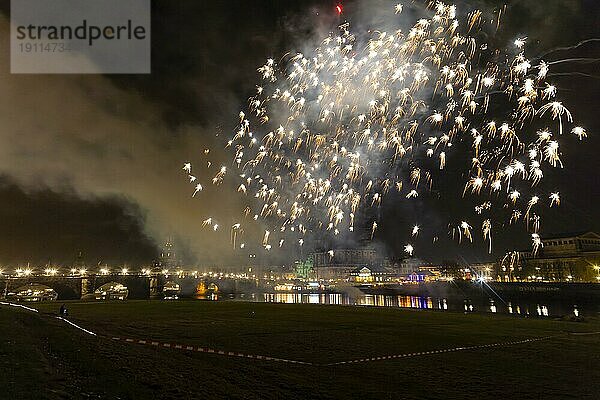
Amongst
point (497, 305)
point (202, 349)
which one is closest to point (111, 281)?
point (497, 305)

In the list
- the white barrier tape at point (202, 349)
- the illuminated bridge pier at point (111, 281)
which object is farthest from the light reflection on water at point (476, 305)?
the illuminated bridge pier at point (111, 281)

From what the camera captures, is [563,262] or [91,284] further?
[91,284]

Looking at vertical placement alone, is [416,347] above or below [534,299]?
above

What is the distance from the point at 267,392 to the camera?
10477 mm

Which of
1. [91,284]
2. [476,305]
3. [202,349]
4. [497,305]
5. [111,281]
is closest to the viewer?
[202,349]

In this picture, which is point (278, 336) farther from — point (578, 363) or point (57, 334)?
point (578, 363)

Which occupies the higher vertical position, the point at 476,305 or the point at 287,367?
the point at 287,367

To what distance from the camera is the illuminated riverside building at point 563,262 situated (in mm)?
106363

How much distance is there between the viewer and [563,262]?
115812mm

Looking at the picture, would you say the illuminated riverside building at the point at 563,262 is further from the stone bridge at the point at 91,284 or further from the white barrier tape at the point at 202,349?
the white barrier tape at the point at 202,349

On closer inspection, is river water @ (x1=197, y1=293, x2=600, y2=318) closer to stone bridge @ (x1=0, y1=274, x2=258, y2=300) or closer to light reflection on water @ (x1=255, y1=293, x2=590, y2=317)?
light reflection on water @ (x1=255, y1=293, x2=590, y2=317)

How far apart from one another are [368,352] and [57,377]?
10987 millimetres

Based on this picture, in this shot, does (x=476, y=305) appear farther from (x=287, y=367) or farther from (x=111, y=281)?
(x=111, y=281)

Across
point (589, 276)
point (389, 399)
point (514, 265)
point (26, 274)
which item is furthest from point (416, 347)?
point (514, 265)
